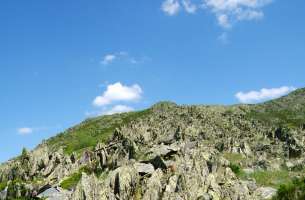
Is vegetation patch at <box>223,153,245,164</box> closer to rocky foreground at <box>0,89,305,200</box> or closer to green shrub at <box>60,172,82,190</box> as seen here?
rocky foreground at <box>0,89,305,200</box>

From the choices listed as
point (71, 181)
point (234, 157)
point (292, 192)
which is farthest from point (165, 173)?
point (234, 157)

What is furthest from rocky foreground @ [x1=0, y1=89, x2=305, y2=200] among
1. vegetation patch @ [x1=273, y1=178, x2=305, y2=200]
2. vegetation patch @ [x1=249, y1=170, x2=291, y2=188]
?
vegetation patch @ [x1=273, y1=178, x2=305, y2=200]

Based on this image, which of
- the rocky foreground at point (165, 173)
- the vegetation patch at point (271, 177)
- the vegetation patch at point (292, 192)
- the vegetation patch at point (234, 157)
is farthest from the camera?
the vegetation patch at point (234, 157)

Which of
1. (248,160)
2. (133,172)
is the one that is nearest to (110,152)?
(248,160)

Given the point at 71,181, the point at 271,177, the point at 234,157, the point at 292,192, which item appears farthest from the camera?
the point at 234,157

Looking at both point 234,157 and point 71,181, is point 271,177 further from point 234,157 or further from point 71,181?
point 71,181

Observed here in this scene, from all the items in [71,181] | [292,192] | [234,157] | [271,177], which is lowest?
[292,192]

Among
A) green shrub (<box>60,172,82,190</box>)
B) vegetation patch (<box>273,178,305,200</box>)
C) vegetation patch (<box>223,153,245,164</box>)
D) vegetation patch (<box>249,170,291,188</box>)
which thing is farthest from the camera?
vegetation patch (<box>223,153,245,164</box>)

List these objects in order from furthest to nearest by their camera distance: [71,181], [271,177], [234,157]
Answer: [234,157] < [71,181] < [271,177]

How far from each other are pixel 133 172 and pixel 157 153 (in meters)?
15.8

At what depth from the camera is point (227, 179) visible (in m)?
110

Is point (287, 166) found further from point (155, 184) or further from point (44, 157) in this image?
point (44, 157)

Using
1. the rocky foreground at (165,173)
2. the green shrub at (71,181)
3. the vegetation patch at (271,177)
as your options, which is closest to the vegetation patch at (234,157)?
the rocky foreground at (165,173)

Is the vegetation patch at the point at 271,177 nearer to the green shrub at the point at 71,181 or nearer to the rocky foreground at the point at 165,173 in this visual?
the rocky foreground at the point at 165,173
